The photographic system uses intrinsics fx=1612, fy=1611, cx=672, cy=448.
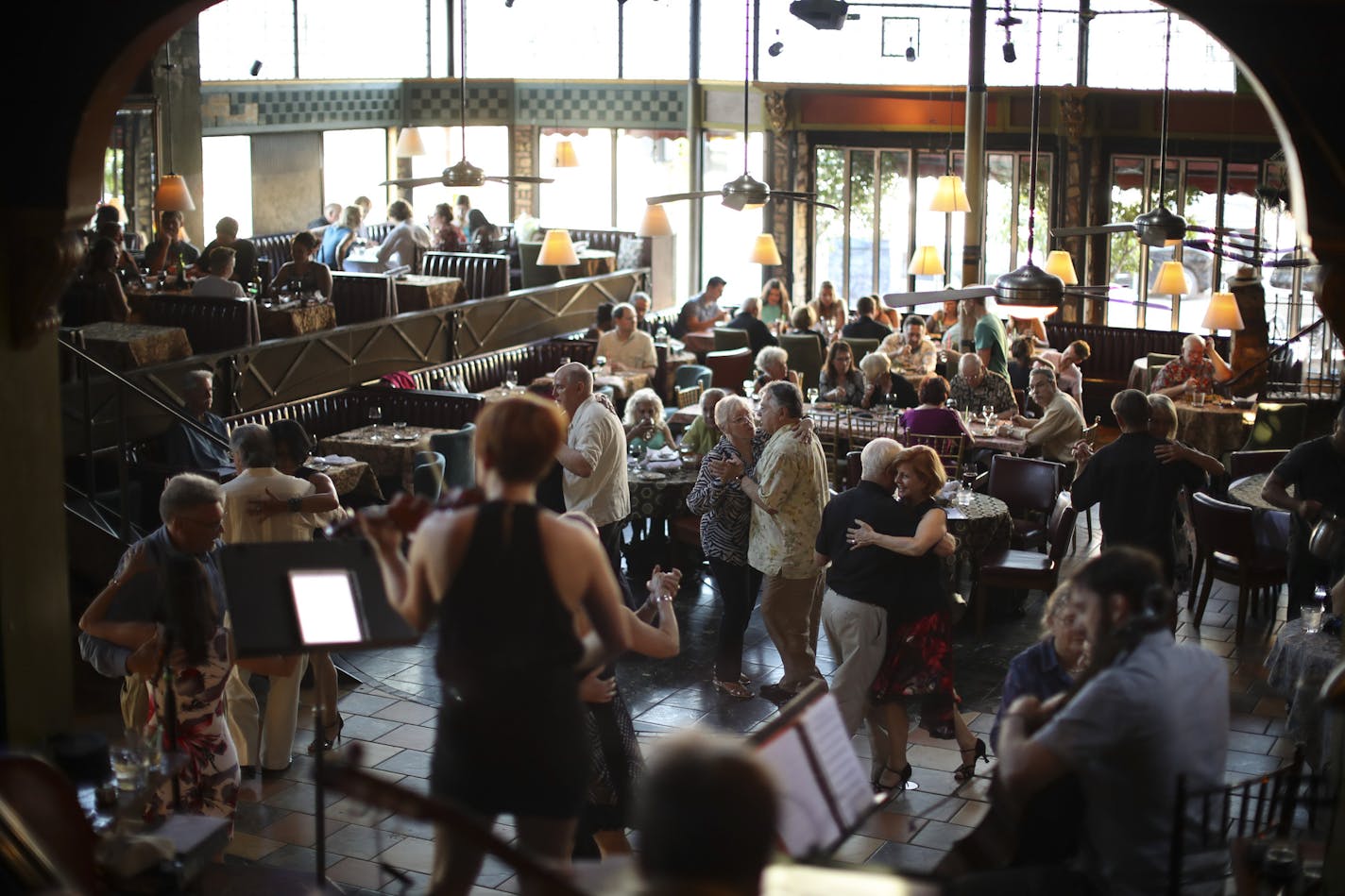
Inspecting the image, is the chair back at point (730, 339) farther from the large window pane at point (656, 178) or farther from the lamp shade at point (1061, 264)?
the large window pane at point (656, 178)

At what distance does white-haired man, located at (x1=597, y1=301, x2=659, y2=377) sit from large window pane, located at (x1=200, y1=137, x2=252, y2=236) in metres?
6.81

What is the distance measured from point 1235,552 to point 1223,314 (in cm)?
494

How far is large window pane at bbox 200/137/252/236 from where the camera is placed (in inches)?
703

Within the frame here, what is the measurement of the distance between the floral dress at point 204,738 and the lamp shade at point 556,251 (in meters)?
10.2

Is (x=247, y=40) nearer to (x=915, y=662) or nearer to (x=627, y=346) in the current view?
(x=627, y=346)

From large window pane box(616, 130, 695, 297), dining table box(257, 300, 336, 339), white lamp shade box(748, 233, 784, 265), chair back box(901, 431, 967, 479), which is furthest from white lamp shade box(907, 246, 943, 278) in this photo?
dining table box(257, 300, 336, 339)

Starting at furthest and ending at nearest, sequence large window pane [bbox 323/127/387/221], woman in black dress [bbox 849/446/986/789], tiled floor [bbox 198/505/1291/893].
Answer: large window pane [bbox 323/127/387/221], woman in black dress [bbox 849/446/986/789], tiled floor [bbox 198/505/1291/893]

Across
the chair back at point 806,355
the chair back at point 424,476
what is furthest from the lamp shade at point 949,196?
the chair back at point 424,476

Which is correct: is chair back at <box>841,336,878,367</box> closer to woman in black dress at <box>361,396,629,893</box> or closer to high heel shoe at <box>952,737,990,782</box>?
high heel shoe at <box>952,737,990,782</box>

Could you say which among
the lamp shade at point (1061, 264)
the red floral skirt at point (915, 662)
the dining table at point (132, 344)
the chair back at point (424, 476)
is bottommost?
the red floral skirt at point (915, 662)

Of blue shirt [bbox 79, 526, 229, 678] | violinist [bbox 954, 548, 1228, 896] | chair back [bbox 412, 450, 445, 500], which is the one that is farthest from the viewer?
chair back [bbox 412, 450, 445, 500]

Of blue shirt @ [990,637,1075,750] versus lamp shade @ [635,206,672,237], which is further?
lamp shade @ [635,206,672,237]

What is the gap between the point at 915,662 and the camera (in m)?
5.89

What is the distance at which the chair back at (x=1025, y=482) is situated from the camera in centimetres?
865
